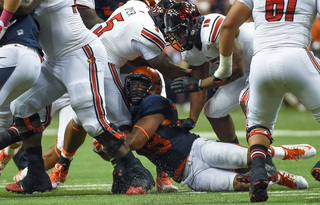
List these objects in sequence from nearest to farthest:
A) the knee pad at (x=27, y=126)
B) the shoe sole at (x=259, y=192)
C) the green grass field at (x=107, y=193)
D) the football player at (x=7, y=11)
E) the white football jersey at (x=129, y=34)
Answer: the shoe sole at (x=259, y=192), the green grass field at (x=107, y=193), the football player at (x=7, y=11), the knee pad at (x=27, y=126), the white football jersey at (x=129, y=34)

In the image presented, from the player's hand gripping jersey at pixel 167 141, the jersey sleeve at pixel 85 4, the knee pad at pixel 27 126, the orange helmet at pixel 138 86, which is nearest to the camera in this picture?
the player's hand gripping jersey at pixel 167 141

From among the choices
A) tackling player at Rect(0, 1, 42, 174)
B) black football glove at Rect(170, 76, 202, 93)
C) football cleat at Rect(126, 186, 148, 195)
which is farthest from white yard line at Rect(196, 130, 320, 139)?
tackling player at Rect(0, 1, 42, 174)

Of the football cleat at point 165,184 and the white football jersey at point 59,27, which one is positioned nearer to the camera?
the white football jersey at point 59,27

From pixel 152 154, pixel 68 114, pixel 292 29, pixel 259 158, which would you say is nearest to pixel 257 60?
pixel 292 29

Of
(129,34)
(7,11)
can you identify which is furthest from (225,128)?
(7,11)

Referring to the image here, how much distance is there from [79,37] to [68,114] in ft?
4.73

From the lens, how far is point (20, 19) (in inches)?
189

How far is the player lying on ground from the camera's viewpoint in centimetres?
492

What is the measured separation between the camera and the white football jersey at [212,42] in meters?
5.30

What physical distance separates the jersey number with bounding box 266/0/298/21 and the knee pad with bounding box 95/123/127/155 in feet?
4.86

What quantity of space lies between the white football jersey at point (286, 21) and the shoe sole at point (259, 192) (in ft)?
2.92

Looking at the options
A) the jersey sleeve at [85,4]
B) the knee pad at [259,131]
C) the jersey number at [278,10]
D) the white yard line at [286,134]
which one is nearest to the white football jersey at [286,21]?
Result: the jersey number at [278,10]

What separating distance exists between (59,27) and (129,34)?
0.85 metres

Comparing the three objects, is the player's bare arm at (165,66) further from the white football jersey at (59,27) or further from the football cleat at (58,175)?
the football cleat at (58,175)
